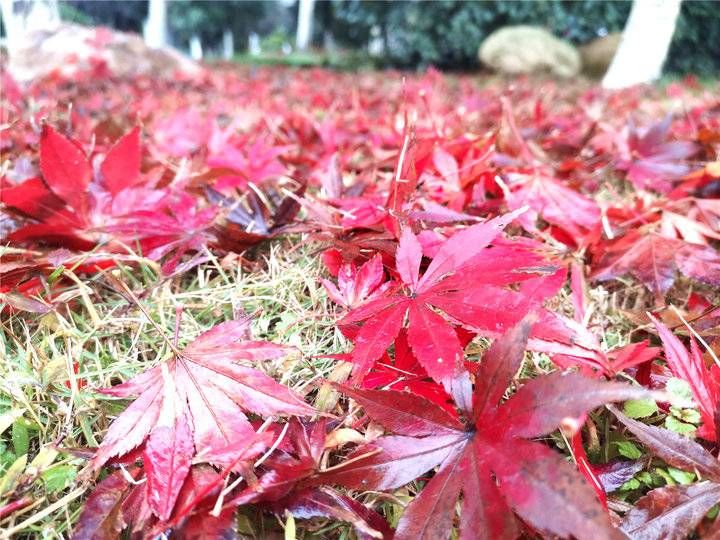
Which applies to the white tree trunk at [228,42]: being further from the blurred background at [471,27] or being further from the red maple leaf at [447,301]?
the red maple leaf at [447,301]

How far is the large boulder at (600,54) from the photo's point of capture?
8.52 meters

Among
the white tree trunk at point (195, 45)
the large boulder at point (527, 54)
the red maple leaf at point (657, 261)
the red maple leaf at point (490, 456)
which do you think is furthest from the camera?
the white tree trunk at point (195, 45)

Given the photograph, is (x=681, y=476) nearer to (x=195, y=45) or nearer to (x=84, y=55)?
(x=84, y=55)

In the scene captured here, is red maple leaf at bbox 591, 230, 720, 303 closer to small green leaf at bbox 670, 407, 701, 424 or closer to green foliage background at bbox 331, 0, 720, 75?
small green leaf at bbox 670, 407, 701, 424

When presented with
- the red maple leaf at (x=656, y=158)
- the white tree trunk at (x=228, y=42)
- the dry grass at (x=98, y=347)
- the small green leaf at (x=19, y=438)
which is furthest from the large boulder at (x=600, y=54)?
the white tree trunk at (x=228, y=42)

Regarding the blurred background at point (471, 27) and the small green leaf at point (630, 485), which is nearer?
the small green leaf at point (630, 485)

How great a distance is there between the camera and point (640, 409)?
44cm

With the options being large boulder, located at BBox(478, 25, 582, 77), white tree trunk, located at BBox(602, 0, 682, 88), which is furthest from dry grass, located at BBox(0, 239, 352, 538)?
large boulder, located at BBox(478, 25, 582, 77)

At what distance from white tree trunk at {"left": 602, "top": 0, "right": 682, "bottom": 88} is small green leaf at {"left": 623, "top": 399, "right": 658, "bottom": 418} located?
5272mm

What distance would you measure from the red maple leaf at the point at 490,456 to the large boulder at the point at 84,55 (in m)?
3.42

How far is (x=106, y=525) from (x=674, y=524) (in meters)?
0.41

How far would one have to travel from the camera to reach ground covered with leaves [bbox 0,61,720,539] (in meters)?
0.36

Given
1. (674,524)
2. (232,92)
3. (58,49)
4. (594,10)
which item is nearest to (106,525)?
(674,524)

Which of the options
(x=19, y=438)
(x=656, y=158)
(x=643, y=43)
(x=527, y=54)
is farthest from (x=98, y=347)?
(x=527, y=54)
